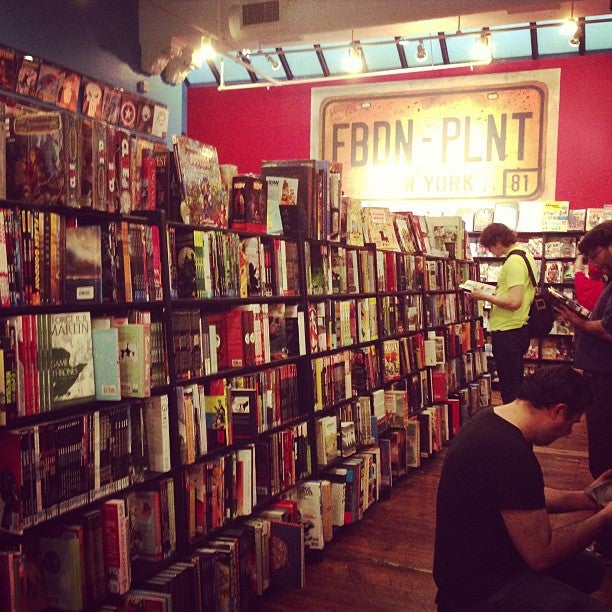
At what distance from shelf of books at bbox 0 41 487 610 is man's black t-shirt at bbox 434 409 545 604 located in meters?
1.03

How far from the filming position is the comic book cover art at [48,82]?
21.6 ft

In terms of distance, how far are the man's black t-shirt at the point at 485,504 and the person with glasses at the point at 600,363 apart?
1.49m

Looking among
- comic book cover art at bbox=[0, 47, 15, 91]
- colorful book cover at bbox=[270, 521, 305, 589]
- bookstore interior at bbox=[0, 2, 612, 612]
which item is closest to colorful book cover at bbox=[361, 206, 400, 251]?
bookstore interior at bbox=[0, 2, 612, 612]

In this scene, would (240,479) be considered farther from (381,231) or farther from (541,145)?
(541,145)

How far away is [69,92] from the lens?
693cm

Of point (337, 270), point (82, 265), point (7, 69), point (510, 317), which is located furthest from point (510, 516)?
point (7, 69)

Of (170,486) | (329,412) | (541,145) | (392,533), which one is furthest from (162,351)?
(541,145)

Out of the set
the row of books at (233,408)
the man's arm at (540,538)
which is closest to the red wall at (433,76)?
the row of books at (233,408)

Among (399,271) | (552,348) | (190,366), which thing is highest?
(399,271)

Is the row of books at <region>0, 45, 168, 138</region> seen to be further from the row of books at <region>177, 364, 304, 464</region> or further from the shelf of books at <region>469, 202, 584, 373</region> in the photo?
the shelf of books at <region>469, 202, 584, 373</region>

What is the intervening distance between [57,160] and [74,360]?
0.62m

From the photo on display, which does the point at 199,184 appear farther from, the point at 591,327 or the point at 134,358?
the point at 591,327

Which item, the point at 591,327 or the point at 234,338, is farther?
the point at 591,327

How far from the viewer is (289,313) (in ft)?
11.8
